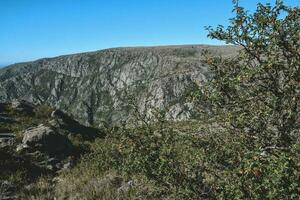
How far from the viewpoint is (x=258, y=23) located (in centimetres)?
1105

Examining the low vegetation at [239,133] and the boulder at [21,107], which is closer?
the low vegetation at [239,133]

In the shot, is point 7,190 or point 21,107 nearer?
point 7,190

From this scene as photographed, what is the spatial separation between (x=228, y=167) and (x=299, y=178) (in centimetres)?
332

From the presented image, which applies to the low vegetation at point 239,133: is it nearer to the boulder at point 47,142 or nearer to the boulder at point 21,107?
the boulder at point 47,142

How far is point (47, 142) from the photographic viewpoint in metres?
29.8

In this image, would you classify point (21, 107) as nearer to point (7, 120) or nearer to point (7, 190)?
point (7, 120)

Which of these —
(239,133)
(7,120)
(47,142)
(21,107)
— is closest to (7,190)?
(47,142)

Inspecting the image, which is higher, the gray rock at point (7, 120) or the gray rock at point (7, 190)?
the gray rock at point (7, 190)

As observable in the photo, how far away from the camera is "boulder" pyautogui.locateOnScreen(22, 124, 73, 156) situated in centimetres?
2924

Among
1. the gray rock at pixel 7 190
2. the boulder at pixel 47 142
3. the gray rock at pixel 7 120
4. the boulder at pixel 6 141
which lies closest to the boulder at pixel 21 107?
the gray rock at pixel 7 120

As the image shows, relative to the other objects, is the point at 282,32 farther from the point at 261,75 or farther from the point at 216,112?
the point at 216,112

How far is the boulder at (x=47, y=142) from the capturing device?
95.9ft

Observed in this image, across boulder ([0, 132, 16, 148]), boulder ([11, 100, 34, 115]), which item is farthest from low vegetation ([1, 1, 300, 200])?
boulder ([11, 100, 34, 115])

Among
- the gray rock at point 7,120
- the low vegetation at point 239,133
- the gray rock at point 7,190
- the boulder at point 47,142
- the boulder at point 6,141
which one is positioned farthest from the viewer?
the gray rock at point 7,120
